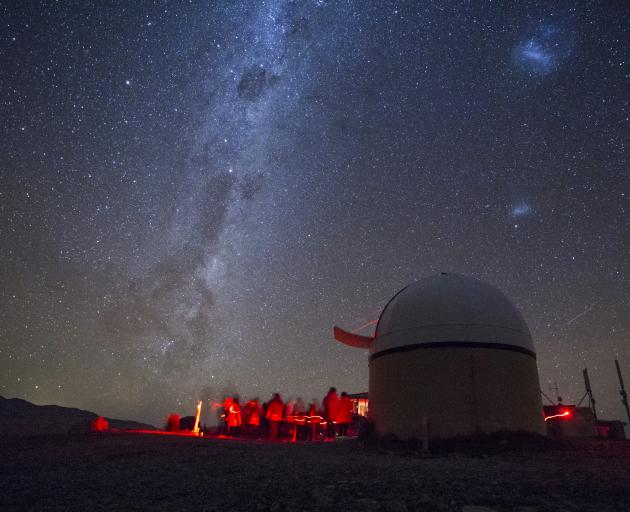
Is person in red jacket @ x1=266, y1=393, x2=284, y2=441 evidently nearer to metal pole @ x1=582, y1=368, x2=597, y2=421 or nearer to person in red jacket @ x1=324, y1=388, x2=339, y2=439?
person in red jacket @ x1=324, y1=388, x2=339, y2=439

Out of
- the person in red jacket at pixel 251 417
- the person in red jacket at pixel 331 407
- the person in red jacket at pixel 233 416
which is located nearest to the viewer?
the person in red jacket at pixel 331 407

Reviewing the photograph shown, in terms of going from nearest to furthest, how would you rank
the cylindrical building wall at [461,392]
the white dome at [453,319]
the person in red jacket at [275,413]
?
the cylindrical building wall at [461,392] → the white dome at [453,319] → the person in red jacket at [275,413]

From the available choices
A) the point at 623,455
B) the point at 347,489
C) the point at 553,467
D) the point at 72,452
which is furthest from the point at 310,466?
the point at 623,455

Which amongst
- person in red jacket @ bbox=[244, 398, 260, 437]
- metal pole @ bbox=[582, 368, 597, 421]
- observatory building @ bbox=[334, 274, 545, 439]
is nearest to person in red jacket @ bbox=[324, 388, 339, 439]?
person in red jacket @ bbox=[244, 398, 260, 437]

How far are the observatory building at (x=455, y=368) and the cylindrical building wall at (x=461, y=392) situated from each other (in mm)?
23

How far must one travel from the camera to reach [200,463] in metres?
7.65

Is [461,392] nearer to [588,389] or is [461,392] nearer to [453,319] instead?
[453,319]

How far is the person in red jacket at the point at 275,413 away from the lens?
15.6 m

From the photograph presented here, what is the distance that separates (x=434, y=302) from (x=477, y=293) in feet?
4.37

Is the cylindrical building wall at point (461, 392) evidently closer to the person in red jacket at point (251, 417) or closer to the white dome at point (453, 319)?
the white dome at point (453, 319)

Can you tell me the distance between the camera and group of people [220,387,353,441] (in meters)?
15.4

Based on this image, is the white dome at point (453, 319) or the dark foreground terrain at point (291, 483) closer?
the dark foreground terrain at point (291, 483)

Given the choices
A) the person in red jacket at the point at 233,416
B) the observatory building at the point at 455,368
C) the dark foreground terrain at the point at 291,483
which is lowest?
the dark foreground terrain at the point at 291,483

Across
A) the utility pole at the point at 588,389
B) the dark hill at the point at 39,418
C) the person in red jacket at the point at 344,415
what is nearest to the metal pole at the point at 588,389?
the utility pole at the point at 588,389
